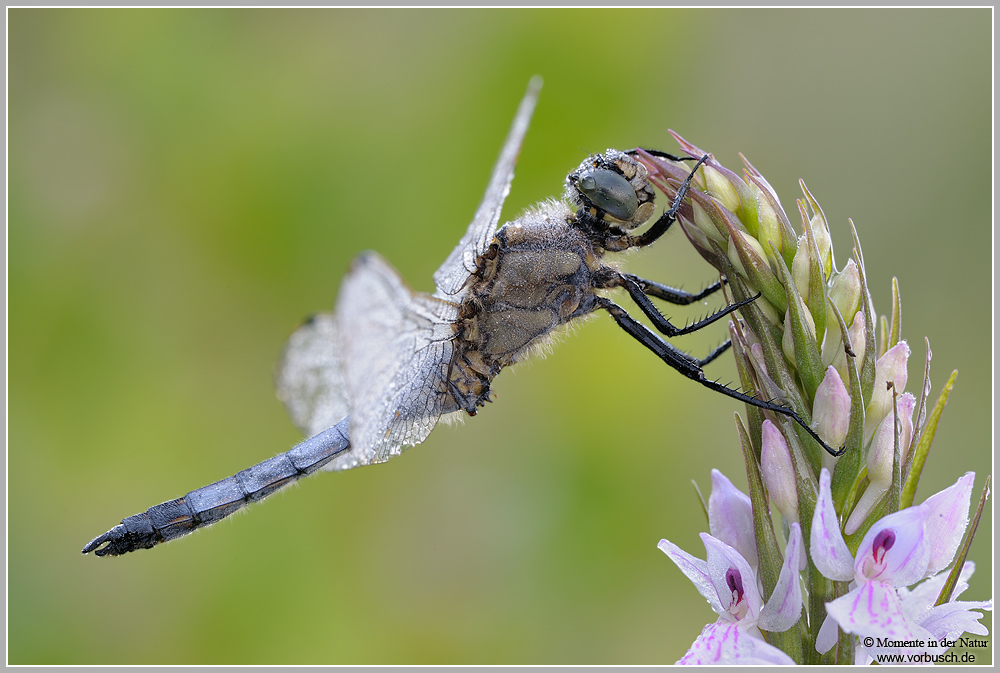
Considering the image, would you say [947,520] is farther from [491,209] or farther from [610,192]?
[491,209]

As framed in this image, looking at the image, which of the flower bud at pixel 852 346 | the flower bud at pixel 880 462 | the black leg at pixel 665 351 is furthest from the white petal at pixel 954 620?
the black leg at pixel 665 351

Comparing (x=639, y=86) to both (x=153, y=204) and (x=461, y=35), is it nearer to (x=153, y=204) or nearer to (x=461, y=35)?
(x=461, y=35)

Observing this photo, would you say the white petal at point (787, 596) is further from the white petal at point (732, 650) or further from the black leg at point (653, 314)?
the black leg at point (653, 314)

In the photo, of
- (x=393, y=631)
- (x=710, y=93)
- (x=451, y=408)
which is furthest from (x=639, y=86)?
(x=393, y=631)

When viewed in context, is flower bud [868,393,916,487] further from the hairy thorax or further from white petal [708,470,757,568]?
the hairy thorax

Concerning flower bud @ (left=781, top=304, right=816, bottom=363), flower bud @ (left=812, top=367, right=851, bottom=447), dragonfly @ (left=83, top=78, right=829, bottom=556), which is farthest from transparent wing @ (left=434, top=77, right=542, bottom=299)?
flower bud @ (left=812, top=367, right=851, bottom=447)

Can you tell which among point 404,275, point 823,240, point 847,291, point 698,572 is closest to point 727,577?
point 698,572
